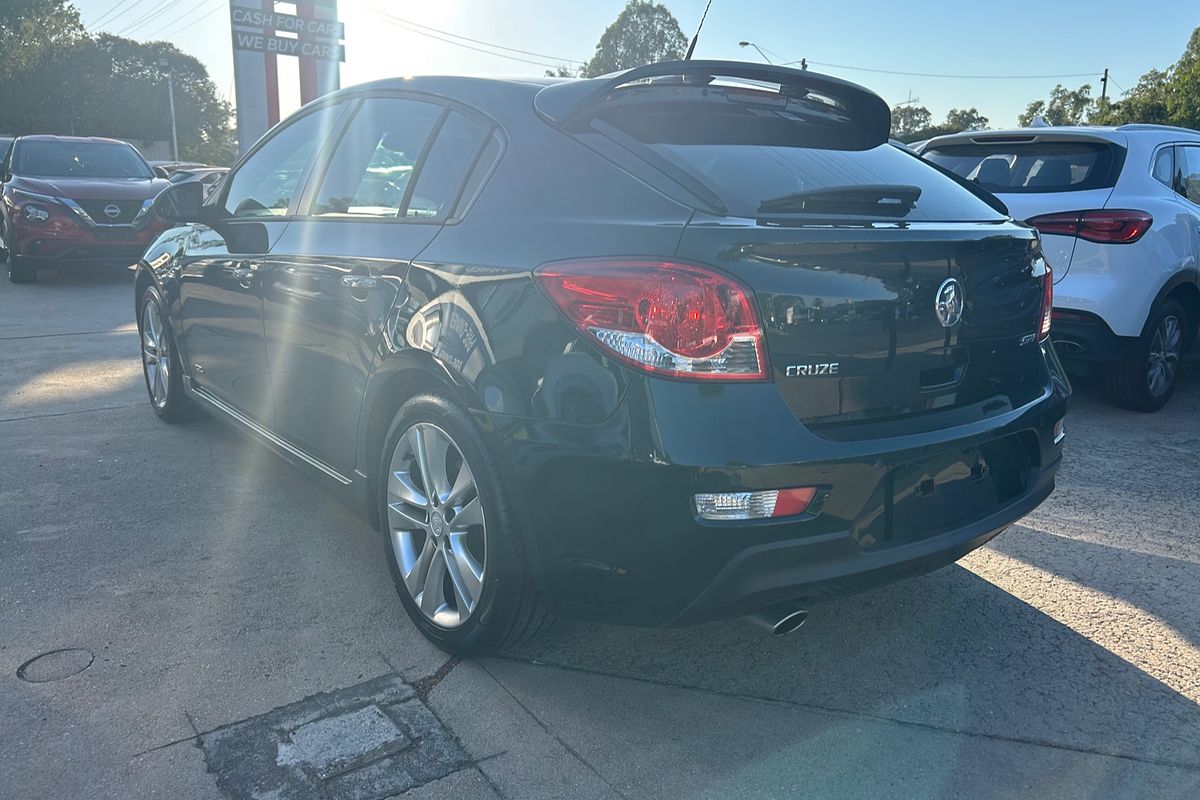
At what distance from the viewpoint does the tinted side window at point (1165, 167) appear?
5.46 m

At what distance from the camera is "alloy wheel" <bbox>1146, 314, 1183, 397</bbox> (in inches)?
219

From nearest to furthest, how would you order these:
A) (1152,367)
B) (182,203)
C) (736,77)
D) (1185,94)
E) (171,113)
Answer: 1. (736,77)
2. (182,203)
3. (1152,367)
4. (1185,94)
5. (171,113)

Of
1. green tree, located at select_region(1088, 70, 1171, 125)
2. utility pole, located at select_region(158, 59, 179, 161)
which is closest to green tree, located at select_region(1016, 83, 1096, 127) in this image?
green tree, located at select_region(1088, 70, 1171, 125)

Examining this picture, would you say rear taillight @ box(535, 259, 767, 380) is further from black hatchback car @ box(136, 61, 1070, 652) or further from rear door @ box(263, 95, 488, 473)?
rear door @ box(263, 95, 488, 473)

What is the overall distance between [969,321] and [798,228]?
0.60 metres

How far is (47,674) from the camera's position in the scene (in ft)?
8.76

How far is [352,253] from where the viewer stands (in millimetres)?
3080

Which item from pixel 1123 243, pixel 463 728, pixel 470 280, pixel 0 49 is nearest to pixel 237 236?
pixel 470 280

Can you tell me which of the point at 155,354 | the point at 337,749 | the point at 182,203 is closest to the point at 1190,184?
the point at 182,203

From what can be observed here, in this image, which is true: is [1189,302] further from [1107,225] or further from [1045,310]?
[1045,310]

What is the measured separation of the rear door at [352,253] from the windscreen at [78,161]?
9400 millimetres

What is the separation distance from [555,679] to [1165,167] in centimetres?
489

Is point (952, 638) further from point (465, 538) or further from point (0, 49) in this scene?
point (0, 49)

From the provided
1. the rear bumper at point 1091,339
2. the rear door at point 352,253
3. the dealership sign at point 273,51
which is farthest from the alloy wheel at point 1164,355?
the dealership sign at point 273,51
